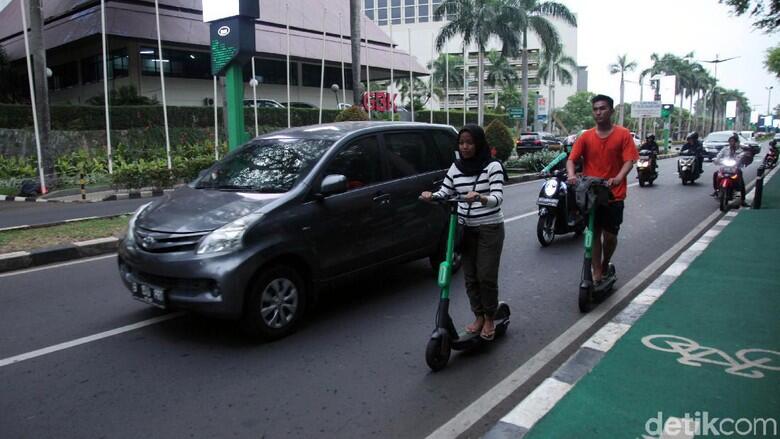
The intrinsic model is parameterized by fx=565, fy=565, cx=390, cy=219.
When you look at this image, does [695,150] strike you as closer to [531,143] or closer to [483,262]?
[531,143]

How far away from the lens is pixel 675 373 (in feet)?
12.6

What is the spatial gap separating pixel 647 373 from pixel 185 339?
11.5 ft

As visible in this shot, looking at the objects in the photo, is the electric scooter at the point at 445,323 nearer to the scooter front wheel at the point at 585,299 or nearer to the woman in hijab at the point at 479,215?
the woman in hijab at the point at 479,215

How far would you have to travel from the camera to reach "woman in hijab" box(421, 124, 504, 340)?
396cm

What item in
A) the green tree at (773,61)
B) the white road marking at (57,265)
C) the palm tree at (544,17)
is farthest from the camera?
the palm tree at (544,17)

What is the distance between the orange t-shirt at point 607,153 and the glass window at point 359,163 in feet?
6.26

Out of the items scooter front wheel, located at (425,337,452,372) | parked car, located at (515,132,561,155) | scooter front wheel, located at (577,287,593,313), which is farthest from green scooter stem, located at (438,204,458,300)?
parked car, located at (515,132,561,155)

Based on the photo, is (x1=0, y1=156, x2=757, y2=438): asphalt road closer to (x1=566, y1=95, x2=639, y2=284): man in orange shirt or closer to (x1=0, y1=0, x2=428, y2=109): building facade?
(x1=566, y1=95, x2=639, y2=284): man in orange shirt

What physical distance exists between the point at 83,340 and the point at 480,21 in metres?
35.4

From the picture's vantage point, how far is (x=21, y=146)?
882 inches

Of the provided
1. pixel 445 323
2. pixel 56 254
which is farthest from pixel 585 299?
pixel 56 254

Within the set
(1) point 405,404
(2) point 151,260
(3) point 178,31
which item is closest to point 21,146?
(3) point 178,31

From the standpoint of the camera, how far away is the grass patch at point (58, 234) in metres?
7.93

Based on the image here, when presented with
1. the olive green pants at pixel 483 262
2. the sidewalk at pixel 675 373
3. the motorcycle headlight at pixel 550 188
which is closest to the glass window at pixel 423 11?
the motorcycle headlight at pixel 550 188
